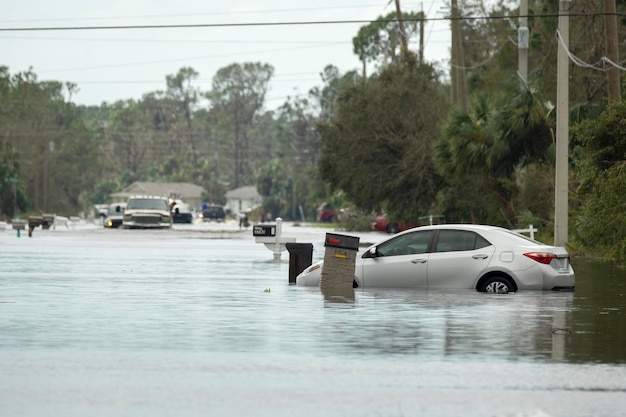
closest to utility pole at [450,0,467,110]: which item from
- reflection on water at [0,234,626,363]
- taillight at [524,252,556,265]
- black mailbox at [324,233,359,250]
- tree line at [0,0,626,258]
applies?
tree line at [0,0,626,258]

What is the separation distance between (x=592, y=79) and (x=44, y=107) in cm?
11898

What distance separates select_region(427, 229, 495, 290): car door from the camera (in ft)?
85.1

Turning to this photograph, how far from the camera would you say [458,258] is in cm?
2614

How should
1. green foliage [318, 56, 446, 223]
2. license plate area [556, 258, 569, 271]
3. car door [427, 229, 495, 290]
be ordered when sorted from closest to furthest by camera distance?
1. car door [427, 229, 495, 290]
2. license plate area [556, 258, 569, 271]
3. green foliage [318, 56, 446, 223]

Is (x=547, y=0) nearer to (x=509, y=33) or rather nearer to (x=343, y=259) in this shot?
(x=509, y=33)

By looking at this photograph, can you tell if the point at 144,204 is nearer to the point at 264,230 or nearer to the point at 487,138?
the point at 487,138

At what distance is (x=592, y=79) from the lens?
60781mm

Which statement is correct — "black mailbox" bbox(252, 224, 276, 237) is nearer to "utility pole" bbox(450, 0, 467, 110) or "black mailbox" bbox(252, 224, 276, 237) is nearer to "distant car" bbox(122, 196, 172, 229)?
"utility pole" bbox(450, 0, 467, 110)

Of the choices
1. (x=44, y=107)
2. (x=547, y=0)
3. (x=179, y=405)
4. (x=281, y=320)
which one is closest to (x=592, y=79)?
(x=547, y=0)

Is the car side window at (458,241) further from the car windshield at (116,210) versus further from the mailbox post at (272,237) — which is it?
the car windshield at (116,210)

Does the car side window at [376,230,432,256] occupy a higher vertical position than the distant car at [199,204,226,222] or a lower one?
higher

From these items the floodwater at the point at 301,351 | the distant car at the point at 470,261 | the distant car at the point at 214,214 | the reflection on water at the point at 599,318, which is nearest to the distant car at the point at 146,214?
the reflection on water at the point at 599,318

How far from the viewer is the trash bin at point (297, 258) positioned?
1188 inches

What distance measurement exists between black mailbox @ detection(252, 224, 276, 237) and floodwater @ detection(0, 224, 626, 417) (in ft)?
38.1
